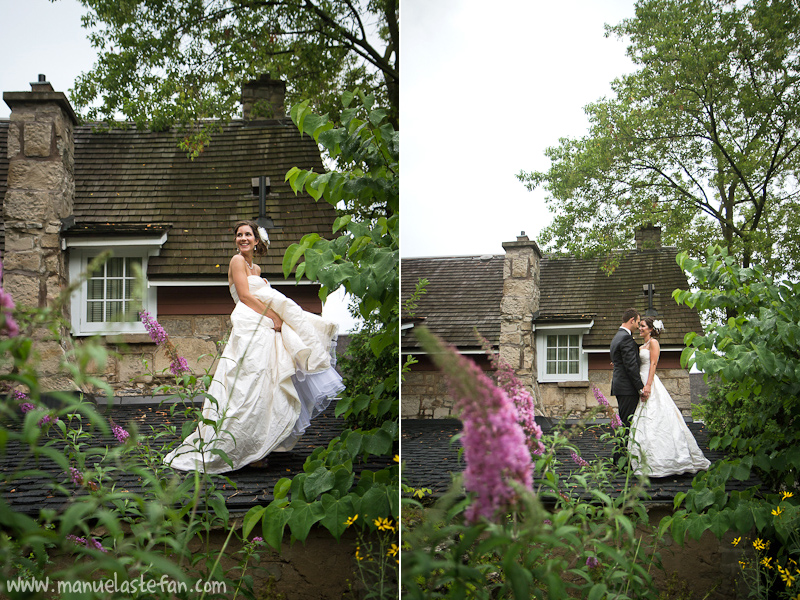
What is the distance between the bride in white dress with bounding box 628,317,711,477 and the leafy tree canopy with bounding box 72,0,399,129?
1060mm

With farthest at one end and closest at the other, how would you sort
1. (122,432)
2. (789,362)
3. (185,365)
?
1. (789,362)
2. (185,365)
3. (122,432)

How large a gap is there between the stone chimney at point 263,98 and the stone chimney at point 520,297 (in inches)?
31.7

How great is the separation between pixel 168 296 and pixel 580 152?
1265 mm

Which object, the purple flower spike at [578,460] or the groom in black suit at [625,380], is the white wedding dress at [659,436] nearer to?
the groom in black suit at [625,380]

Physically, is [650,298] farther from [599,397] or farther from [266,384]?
[266,384]

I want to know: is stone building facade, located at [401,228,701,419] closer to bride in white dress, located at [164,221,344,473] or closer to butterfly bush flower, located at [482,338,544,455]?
butterfly bush flower, located at [482,338,544,455]

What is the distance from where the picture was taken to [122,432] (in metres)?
1.50

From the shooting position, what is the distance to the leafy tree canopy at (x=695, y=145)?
1.75m

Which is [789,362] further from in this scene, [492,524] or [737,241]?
[492,524]

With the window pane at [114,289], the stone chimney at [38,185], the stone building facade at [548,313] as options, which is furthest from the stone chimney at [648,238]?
the stone chimney at [38,185]

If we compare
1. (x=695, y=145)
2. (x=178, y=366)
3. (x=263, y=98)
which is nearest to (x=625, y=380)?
(x=695, y=145)

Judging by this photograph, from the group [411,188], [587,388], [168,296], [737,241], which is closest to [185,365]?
[168,296]

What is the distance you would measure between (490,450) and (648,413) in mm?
594

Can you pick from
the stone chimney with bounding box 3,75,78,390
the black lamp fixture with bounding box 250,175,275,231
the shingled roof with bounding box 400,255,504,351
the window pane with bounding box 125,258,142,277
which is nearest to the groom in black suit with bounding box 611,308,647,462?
the shingled roof with bounding box 400,255,504,351
